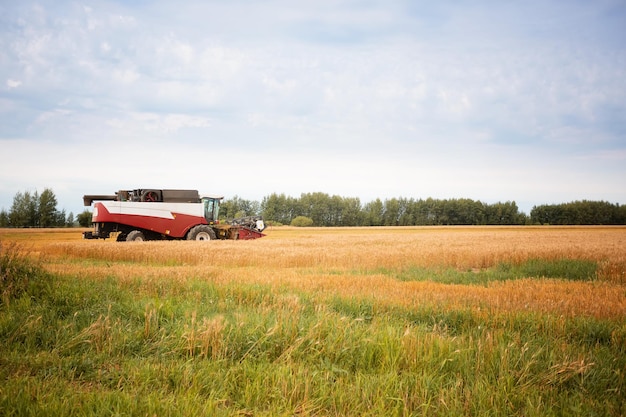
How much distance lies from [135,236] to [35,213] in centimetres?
6289

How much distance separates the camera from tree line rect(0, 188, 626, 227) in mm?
105838

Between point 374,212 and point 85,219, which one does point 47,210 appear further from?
point 374,212

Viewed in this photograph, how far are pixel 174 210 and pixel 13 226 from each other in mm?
63070

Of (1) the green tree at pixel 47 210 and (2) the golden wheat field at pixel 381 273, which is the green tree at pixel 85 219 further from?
(2) the golden wheat field at pixel 381 273

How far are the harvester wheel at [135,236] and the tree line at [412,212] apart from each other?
62428mm

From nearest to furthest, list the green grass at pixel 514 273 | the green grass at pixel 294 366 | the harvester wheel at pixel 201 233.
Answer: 1. the green grass at pixel 294 366
2. the green grass at pixel 514 273
3. the harvester wheel at pixel 201 233

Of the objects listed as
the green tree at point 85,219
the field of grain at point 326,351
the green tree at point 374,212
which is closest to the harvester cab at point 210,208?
the field of grain at point 326,351

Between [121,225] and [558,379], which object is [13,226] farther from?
[558,379]

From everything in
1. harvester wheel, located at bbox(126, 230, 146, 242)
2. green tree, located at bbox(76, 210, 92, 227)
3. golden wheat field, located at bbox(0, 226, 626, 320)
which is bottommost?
golden wheat field, located at bbox(0, 226, 626, 320)

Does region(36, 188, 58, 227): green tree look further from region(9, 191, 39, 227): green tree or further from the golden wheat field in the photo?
the golden wheat field

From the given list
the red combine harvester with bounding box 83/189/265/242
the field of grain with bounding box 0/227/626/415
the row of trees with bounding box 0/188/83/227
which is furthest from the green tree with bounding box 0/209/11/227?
the field of grain with bounding box 0/227/626/415

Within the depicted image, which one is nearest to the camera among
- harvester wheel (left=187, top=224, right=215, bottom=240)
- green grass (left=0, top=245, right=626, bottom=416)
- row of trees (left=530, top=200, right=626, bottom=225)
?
green grass (left=0, top=245, right=626, bottom=416)

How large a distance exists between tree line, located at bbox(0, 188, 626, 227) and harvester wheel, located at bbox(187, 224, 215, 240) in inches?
2426

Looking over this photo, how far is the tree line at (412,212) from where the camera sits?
10584cm
